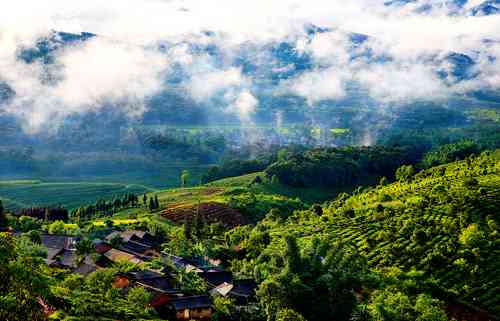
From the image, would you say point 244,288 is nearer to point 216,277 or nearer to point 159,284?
point 216,277

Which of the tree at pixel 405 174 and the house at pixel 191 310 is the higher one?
the tree at pixel 405 174

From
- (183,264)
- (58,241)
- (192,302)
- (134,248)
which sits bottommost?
(134,248)

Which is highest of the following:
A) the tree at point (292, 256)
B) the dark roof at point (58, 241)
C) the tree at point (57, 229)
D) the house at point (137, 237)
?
the tree at point (292, 256)

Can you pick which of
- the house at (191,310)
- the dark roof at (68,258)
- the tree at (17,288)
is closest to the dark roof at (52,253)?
the dark roof at (68,258)

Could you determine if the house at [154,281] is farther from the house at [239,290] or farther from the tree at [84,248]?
the tree at [84,248]

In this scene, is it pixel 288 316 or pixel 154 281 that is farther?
pixel 154 281

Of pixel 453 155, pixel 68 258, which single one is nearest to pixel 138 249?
pixel 68 258
